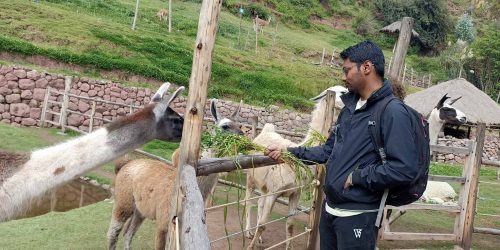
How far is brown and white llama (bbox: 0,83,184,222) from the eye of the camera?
3.37 meters

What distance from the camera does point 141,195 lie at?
4.88 metres

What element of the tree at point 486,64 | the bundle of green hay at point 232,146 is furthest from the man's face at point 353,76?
the tree at point 486,64

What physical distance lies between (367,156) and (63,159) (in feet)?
6.79

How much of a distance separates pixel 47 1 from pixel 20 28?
23.0 ft

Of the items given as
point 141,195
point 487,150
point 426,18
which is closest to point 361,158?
point 141,195

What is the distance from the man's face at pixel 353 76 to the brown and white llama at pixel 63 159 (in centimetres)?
183

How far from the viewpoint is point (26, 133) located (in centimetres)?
1212

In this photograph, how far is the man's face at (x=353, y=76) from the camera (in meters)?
2.69

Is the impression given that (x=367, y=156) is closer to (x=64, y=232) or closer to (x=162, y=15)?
(x=64, y=232)

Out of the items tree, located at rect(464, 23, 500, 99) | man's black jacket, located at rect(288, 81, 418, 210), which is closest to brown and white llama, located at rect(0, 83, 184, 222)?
man's black jacket, located at rect(288, 81, 418, 210)

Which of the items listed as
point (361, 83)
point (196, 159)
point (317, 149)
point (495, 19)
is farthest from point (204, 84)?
point (495, 19)

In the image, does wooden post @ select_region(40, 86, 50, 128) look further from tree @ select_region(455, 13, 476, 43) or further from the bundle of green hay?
tree @ select_region(455, 13, 476, 43)

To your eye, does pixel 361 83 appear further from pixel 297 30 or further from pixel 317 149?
pixel 297 30

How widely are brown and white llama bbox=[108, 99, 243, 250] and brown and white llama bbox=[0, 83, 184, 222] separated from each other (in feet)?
2.26
